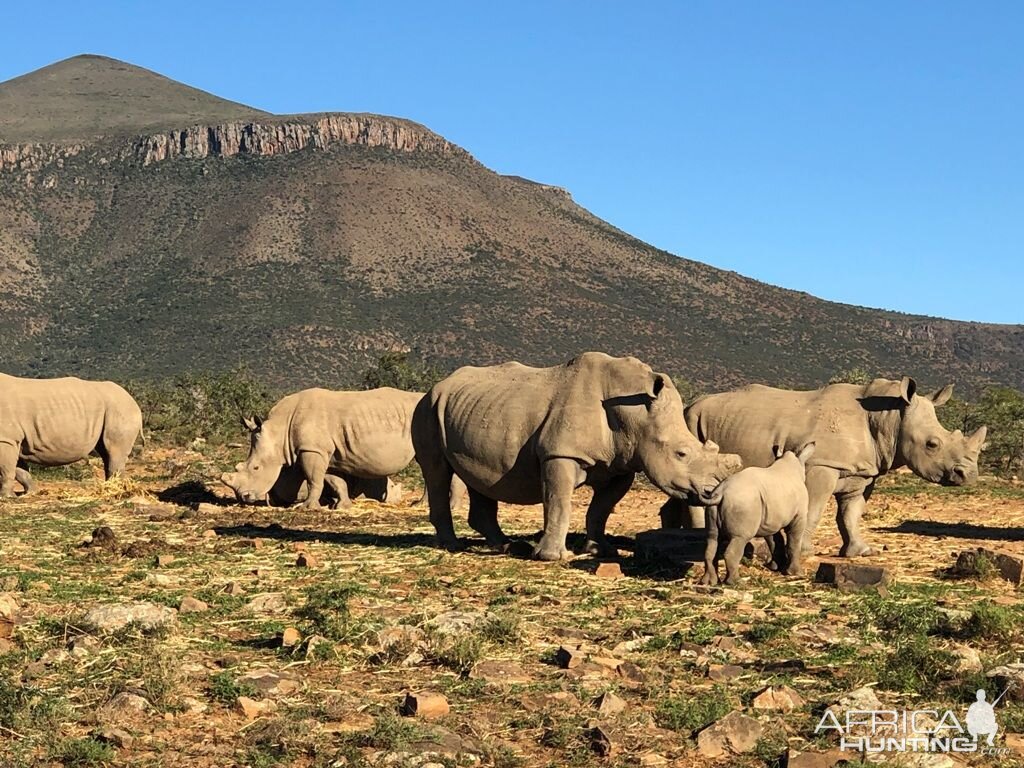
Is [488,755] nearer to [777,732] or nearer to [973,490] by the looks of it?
[777,732]

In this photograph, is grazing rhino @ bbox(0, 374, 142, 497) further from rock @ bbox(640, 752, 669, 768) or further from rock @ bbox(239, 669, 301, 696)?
rock @ bbox(640, 752, 669, 768)

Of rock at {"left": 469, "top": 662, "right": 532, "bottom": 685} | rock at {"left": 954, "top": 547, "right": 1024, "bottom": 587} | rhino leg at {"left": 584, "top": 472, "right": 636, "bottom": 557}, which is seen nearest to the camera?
rock at {"left": 469, "top": 662, "right": 532, "bottom": 685}

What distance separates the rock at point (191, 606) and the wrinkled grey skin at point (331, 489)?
9.13 meters

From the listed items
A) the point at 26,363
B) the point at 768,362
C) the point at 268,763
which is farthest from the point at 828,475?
the point at 26,363

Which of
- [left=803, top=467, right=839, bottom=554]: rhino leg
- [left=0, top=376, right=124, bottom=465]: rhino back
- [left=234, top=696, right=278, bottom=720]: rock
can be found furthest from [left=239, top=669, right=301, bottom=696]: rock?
[left=0, top=376, right=124, bottom=465]: rhino back

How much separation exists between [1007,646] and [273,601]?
5.42m

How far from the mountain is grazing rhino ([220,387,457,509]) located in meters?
47.0

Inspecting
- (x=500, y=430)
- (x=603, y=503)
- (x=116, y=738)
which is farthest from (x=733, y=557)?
(x=116, y=738)

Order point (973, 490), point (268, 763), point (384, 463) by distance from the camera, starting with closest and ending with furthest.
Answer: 1. point (268, 763)
2. point (384, 463)
3. point (973, 490)

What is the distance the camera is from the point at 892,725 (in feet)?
22.3

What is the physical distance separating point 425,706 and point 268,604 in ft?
10.8

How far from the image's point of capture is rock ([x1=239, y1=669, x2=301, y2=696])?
7.51 m

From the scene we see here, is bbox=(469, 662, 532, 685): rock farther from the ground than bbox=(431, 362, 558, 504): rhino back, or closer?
closer

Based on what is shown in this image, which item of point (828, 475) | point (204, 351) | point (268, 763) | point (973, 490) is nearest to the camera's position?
point (268, 763)
